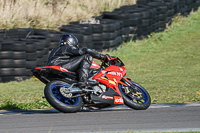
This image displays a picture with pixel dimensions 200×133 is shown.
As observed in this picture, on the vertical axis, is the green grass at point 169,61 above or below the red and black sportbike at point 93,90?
below

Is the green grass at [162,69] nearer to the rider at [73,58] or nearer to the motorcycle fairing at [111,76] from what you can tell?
the rider at [73,58]

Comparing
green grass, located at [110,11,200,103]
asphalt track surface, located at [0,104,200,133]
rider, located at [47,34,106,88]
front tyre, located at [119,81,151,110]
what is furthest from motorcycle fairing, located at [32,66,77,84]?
green grass, located at [110,11,200,103]

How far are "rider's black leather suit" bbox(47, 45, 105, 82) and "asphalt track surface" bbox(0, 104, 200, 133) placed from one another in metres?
0.85

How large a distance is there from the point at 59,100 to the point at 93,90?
690mm

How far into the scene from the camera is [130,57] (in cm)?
1658

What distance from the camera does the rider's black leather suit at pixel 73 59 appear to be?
6805 millimetres

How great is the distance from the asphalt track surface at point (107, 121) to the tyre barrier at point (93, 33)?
4303 mm

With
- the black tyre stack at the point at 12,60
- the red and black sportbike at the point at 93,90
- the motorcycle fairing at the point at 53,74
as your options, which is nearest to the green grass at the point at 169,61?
the red and black sportbike at the point at 93,90

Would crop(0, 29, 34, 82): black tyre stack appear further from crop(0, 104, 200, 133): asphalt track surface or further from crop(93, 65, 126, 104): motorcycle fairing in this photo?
crop(93, 65, 126, 104): motorcycle fairing

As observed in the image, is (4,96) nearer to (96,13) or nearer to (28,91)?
(28,91)

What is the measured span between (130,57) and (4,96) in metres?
7.88

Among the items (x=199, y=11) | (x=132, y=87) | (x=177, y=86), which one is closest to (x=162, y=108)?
(x=132, y=87)

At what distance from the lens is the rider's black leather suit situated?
681 cm

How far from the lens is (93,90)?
680cm
